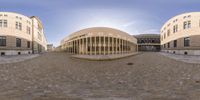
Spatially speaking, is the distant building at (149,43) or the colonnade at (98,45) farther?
the distant building at (149,43)

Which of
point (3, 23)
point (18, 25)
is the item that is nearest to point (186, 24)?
point (18, 25)

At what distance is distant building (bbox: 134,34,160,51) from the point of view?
7181 centimetres

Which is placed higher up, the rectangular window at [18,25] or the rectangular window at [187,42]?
the rectangular window at [18,25]

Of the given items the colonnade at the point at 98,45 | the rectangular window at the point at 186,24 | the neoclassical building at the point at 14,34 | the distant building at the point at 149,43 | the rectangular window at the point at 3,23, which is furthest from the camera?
the distant building at the point at 149,43

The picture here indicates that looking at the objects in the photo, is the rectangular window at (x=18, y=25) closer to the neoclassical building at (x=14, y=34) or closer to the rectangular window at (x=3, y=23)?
the neoclassical building at (x=14, y=34)

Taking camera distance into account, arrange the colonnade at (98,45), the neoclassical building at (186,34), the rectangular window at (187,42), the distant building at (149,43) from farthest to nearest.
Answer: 1. the distant building at (149,43)
2. the rectangular window at (187,42)
3. the neoclassical building at (186,34)
4. the colonnade at (98,45)

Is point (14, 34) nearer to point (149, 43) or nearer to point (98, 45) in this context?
point (98, 45)

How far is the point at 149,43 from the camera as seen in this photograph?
7194cm

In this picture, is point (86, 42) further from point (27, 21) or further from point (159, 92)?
point (27, 21)

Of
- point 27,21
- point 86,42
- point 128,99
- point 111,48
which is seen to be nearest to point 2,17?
point 27,21

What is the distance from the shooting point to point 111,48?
2033 centimetres

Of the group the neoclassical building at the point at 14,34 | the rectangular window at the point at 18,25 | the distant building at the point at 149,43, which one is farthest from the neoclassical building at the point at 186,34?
the rectangular window at the point at 18,25

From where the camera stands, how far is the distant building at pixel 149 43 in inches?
2827

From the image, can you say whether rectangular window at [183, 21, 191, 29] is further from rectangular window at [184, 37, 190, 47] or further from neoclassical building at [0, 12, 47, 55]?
neoclassical building at [0, 12, 47, 55]
